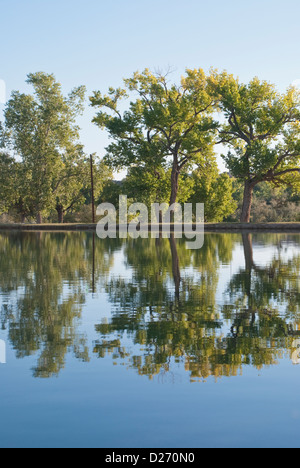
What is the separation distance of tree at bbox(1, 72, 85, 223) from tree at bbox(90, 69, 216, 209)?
29.7 feet

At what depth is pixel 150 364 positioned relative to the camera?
22.5ft

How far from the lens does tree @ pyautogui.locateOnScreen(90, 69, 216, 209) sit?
57.8 m

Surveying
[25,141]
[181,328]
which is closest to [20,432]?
[181,328]

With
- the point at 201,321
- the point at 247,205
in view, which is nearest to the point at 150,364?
the point at 201,321

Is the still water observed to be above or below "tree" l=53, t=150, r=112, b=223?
below

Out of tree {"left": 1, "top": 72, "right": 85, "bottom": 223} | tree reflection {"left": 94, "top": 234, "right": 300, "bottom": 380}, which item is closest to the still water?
tree reflection {"left": 94, "top": 234, "right": 300, "bottom": 380}

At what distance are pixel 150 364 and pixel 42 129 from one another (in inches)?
2531

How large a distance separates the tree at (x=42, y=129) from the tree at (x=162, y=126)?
9046 mm

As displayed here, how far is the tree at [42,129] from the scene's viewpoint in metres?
67.2

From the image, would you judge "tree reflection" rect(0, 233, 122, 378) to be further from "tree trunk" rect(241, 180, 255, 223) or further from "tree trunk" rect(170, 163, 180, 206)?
"tree trunk" rect(170, 163, 180, 206)

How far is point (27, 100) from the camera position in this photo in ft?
224
